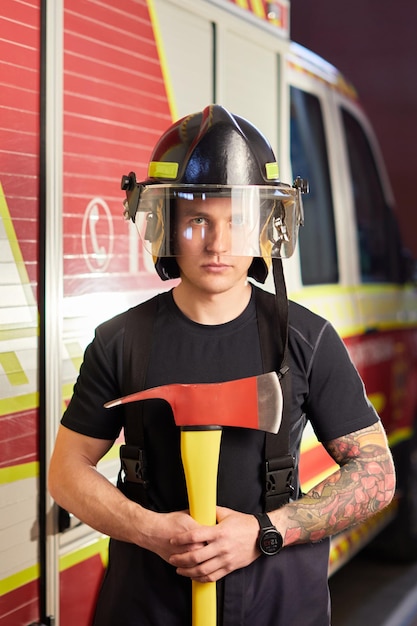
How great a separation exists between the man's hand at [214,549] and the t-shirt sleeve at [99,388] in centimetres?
30

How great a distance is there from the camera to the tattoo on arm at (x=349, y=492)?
1.82 metres

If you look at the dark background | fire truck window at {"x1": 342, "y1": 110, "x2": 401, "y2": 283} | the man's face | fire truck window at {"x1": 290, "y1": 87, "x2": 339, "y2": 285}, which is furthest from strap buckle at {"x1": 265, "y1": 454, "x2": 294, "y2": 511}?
the dark background

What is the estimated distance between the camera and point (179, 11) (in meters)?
2.88

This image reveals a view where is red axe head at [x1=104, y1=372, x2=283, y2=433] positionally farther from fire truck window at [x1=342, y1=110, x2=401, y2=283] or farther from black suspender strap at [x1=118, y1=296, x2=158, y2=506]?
fire truck window at [x1=342, y1=110, x2=401, y2=283]

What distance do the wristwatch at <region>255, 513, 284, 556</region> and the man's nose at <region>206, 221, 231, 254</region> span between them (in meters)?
0.52

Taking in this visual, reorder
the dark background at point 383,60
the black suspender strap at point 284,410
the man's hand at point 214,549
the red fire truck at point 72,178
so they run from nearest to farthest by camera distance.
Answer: the man's hand at point 214,549, the black suspender strap at point 284,410, the red fire truck at point 72,178, the dark background at point 383,60

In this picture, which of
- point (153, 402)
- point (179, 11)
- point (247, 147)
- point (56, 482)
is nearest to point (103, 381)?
point (153, 402)

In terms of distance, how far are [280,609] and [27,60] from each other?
139 cm

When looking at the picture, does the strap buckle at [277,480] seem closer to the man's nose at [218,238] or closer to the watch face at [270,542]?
the watch face at [270,542]

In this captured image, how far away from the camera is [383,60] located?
8.27 m

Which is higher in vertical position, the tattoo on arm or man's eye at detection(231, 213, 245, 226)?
man's eye at detection(231, 213, 245, 226)

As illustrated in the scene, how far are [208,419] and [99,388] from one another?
24cm

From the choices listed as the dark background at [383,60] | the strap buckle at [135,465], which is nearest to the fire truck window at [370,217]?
the strap buckle at [135,465]

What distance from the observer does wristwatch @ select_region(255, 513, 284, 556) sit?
5.75ft
